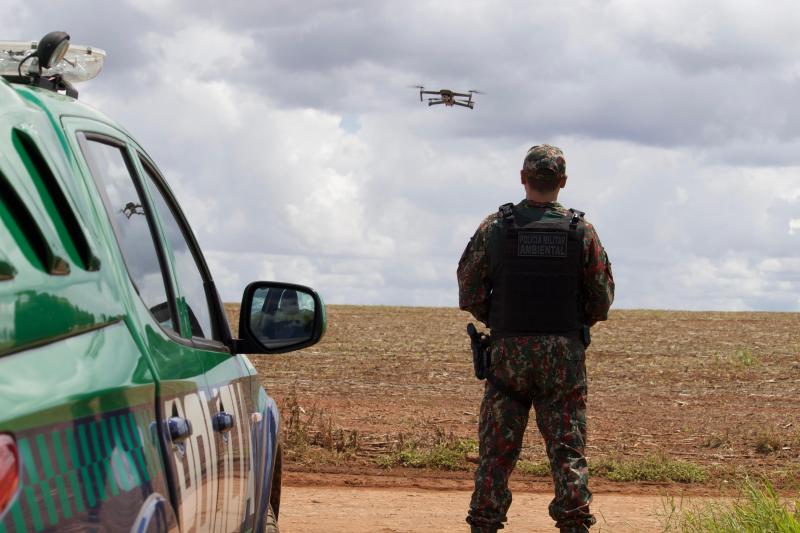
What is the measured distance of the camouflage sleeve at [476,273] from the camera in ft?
20.5

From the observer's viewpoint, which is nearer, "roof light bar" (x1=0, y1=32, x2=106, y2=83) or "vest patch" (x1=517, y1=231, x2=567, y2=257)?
"roof light bar" (x1=0, y1=32, x2=106, y2=83)

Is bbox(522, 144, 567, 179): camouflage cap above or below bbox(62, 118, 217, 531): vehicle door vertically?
above

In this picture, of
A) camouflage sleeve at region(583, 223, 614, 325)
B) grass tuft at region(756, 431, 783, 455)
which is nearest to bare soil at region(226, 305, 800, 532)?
grass tuft at region(756, 431, 783, 455)

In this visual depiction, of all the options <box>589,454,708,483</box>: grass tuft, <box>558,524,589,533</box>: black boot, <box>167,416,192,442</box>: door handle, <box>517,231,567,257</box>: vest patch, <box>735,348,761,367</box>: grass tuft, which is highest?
<box>517,231,567,257</box>: vest patch

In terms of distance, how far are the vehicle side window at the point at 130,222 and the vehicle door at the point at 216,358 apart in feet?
0.38

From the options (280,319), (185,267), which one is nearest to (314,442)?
(280,319)

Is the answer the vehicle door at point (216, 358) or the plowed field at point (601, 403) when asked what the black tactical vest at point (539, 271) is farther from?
the plowed field at point (601, 403)

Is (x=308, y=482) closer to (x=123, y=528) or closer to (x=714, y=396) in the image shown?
(x=123, y=528)

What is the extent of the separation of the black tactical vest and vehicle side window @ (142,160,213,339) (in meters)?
2.39

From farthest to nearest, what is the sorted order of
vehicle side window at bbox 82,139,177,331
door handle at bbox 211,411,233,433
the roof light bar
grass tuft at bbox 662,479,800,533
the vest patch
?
the vest patch, grass tuft at bbox 662,479,800,533, door handle at bbox 211,411,233,433, the roof light bar, vehicle side window at bbox 82,139,177,331

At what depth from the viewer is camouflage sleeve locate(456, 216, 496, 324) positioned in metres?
6.25

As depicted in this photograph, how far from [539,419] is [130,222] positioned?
11.5ft

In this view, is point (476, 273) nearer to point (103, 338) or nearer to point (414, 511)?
point (414, 511)

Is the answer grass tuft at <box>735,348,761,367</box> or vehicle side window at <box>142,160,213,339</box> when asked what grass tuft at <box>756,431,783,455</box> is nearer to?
vehicle side window at <box>142,160,213,339</box>
